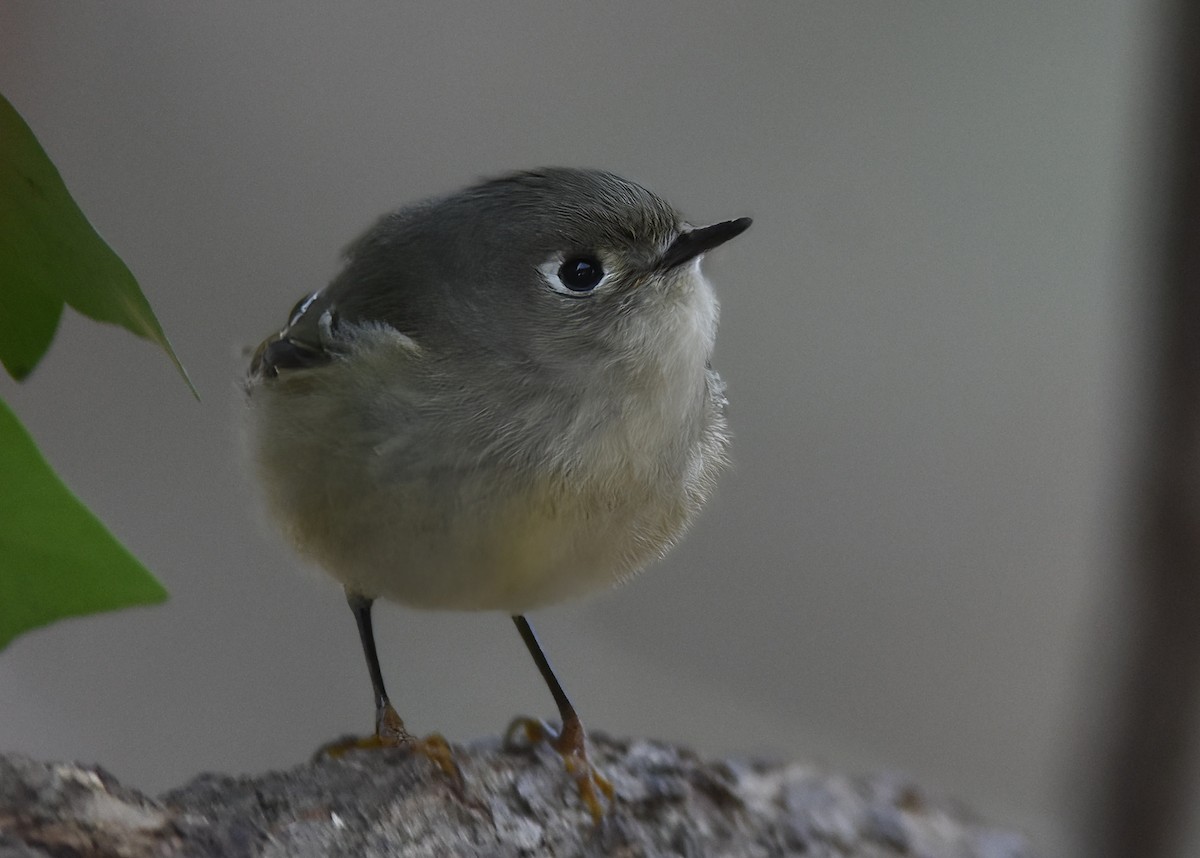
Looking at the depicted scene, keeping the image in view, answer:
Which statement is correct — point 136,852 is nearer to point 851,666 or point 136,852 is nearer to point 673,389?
point 673,389

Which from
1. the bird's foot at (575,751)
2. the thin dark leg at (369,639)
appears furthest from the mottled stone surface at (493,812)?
the thin dark leg at (369,639)

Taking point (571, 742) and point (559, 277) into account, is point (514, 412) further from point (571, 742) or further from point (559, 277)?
point (571, 742)

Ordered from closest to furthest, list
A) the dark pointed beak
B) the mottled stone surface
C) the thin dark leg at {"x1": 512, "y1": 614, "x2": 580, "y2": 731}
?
1. the mottled stone surface
2. the dark pointed beak
3. the thin dark leg at {"x1": 512, "y1": 614, "x2": 580, "y2": 731}

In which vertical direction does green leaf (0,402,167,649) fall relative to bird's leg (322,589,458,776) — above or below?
below

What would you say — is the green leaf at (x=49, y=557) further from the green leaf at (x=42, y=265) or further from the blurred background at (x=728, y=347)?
the blurred background at (x=728, y=347)

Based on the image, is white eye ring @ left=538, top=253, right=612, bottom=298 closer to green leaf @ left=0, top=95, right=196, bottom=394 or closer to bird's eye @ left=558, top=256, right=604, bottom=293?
bird's eye @ left=558, top=256, right=604, bottom=293

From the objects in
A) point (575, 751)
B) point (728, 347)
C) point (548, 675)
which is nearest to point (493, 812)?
point (575, 751)

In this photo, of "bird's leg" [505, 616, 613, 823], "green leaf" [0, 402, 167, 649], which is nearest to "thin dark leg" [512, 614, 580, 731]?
"bird's leg" [505, 616, 613, 823]
